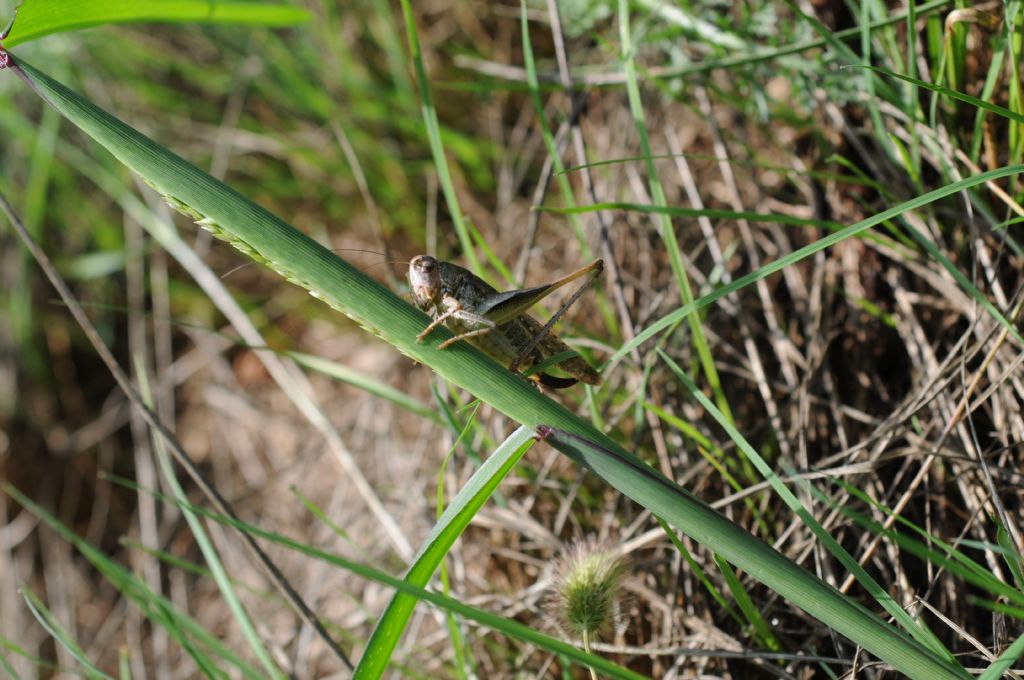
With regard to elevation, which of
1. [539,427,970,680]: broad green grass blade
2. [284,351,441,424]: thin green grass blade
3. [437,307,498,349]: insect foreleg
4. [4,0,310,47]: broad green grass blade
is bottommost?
[539,427,970,680]: broad green grass blade

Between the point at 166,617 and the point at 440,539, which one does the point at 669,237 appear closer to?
the point at 440,539

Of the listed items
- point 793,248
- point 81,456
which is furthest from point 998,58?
point 81,456

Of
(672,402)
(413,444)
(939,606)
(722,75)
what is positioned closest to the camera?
(939,606)

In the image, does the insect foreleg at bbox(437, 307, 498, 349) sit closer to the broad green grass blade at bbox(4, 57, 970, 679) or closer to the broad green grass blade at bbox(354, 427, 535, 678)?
the broad green grass blade at bbox(4, 57, 970, 679)

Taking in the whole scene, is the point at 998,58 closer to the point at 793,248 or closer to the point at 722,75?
the point at 793,248

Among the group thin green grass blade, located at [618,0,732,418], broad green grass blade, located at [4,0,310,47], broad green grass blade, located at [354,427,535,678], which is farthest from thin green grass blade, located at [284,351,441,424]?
broad green grass blade, located at [354,427,535,678]

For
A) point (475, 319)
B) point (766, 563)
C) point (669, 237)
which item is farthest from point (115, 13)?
point (766, 563)
